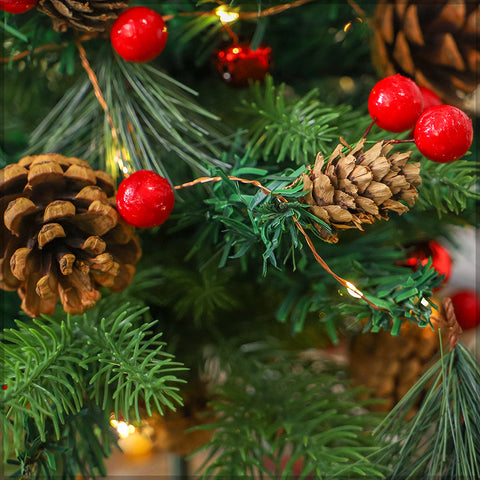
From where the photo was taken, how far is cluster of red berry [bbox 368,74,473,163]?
0.72ft

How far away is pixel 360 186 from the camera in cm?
21

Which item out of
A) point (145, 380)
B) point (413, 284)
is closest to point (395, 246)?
point (413, 284)

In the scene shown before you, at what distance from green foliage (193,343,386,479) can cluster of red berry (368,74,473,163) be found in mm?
163

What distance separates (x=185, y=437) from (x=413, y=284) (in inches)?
9.9

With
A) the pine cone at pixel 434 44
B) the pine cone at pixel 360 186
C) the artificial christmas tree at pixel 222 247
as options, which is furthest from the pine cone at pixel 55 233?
the pine cone at pixel 434 44

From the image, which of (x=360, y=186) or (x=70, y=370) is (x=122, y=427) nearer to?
(x=70, y=370)

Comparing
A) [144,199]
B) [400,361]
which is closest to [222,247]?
[144,199]

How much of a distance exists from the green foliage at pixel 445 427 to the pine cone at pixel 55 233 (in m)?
0.18

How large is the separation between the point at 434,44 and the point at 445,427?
0.24 m

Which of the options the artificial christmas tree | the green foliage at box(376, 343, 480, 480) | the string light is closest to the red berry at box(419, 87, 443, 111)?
the artificial christmas tree

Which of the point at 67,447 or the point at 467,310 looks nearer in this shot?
the point at 67,447

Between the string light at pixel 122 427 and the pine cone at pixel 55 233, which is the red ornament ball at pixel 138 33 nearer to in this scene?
the pine cone at pixel 55 233

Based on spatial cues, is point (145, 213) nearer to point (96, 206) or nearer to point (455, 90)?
point (96, 206)

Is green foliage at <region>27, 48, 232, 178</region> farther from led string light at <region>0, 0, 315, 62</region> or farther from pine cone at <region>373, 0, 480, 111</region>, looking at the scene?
pine cone at <region>373, 0, 480, 111</region>
